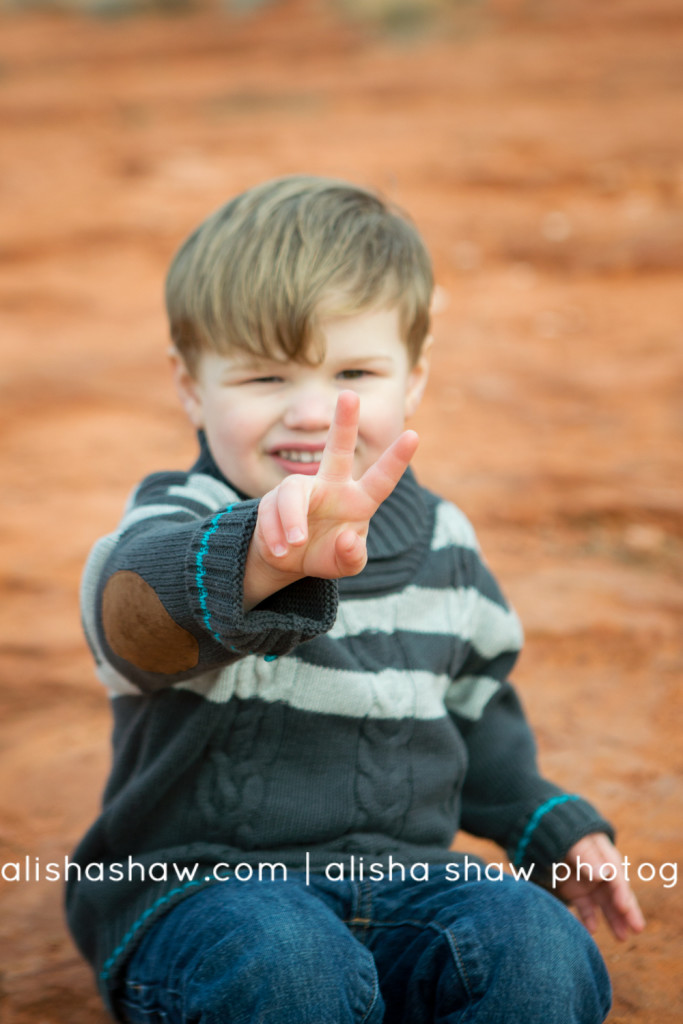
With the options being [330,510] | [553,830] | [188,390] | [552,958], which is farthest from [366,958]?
[188,390]

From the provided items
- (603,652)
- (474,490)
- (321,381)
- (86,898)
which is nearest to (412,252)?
(321,381)

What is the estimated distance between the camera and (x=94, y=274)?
580 cm

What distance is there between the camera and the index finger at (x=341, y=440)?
116 centimetres

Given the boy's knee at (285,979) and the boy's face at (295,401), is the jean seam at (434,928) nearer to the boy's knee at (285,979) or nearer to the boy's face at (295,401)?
the boy's knee at (285,979)

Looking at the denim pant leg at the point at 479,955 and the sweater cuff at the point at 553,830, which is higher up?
the denim pant leg at the point at 479,955

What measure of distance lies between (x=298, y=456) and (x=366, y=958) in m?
0.70

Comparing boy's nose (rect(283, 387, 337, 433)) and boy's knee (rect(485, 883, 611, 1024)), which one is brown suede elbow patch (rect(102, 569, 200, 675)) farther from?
boy's knee (rect(485, 883, 611, 1024))

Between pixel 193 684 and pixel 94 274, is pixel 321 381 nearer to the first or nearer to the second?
pixel 193 684

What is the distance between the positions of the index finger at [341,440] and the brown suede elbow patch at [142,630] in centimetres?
28

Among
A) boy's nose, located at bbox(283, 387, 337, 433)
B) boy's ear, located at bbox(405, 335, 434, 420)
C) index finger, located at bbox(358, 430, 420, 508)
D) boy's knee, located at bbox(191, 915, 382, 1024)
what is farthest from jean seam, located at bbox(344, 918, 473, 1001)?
boy's ear, located at bbox(405, 335, 434, 420)

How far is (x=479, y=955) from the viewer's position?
1.33 meters

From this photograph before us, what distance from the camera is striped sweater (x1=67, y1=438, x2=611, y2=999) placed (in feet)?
4.52

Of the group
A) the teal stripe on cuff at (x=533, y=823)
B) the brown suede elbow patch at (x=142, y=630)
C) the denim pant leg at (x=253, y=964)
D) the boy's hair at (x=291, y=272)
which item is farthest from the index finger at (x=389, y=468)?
the teal stripe on cuff at (x=533, y=823)

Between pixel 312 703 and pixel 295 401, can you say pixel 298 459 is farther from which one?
pixel 312 703
